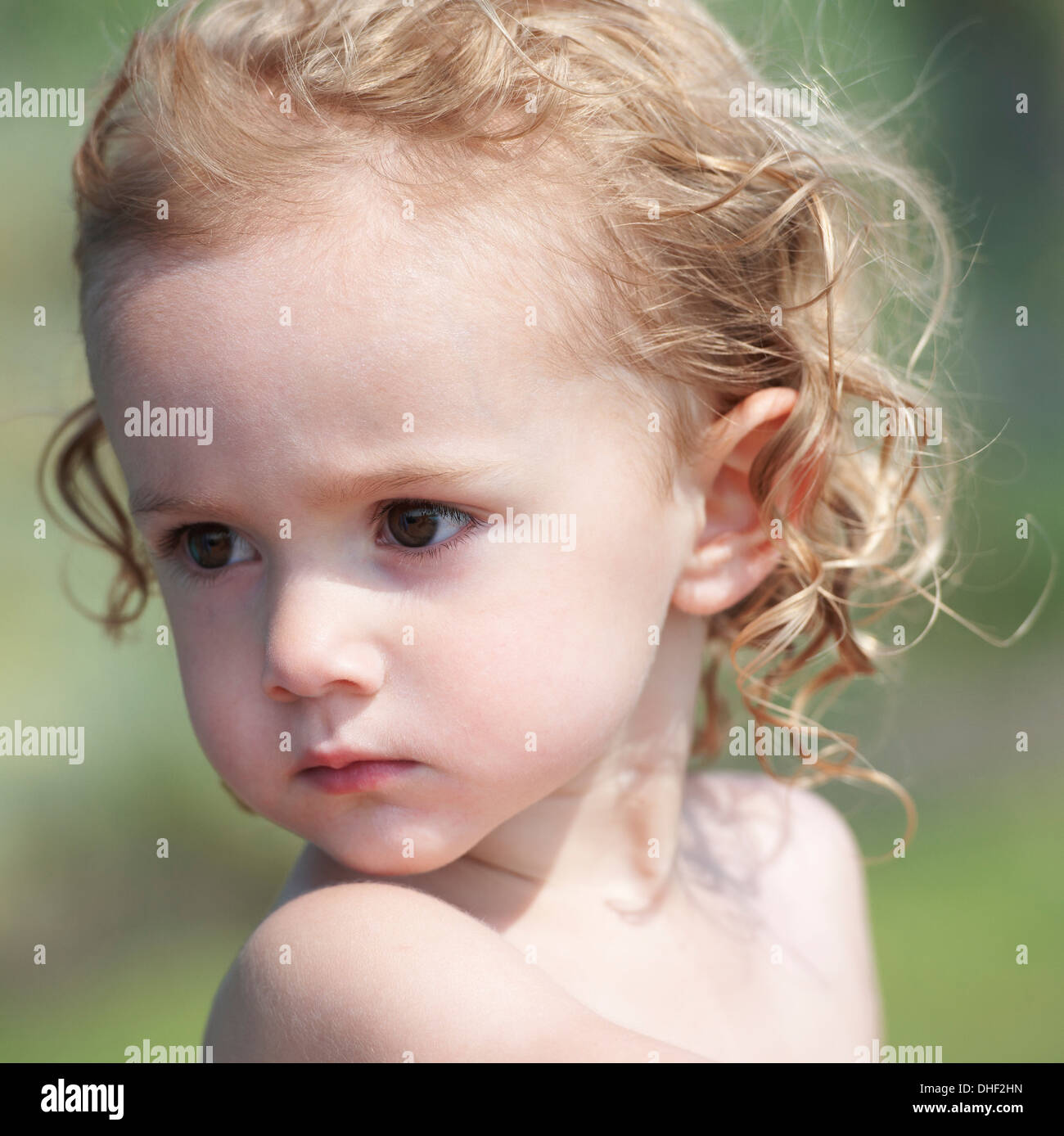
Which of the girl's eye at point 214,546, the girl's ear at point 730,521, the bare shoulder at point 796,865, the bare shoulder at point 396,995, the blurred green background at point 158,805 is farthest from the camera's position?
the blurred green background at point 158,805

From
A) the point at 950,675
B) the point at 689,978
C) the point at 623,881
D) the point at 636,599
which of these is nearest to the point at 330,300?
the point at 636,599

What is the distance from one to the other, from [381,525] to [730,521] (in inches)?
19.3

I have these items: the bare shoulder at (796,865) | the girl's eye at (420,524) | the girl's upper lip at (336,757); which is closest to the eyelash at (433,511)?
the girl's eye at (420,524)

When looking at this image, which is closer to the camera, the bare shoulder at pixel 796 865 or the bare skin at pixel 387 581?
the bare skin at pixel 387 581

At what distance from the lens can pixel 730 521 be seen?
1473 mm

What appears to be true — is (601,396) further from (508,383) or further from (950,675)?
(950,675)

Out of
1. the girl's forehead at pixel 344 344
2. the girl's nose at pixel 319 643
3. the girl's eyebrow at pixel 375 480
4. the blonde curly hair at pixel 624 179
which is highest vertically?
the blonde curly hair at pixel 624 179

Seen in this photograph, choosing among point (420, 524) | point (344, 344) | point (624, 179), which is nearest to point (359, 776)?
point (420, 524)

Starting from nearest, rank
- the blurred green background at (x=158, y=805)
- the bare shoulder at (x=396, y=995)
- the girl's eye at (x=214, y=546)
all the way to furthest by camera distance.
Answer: the bare shoulder at (x=396, y=995) < the girl's eye at (x=214, y=546) < the blurred green background at (x=158, y=805)

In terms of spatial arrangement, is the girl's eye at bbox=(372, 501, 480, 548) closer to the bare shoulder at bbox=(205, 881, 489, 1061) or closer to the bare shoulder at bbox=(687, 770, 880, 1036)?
the bare shoulder at bbox=(205, 881, 489, 1061)

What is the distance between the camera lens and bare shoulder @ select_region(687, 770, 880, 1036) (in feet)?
5.62

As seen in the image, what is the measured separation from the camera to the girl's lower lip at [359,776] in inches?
46.6

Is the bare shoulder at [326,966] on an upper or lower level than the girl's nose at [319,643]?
lower

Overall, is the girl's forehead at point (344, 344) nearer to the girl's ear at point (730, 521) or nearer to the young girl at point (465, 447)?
the young girl at point (465, 447)
